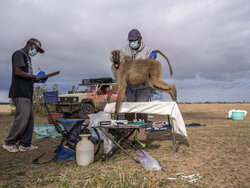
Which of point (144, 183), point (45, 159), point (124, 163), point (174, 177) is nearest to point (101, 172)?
point (124, 163)

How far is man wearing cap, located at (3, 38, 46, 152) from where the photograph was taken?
4.43 meters

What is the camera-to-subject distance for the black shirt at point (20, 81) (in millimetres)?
4426

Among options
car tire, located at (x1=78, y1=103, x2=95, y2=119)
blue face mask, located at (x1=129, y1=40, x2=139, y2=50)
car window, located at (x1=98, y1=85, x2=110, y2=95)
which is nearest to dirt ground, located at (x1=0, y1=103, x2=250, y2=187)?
blue face mask, located at (x1=129, y1=40, x2=139, y2=50)

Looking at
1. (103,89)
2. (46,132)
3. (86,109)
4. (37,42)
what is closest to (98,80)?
(103,89)

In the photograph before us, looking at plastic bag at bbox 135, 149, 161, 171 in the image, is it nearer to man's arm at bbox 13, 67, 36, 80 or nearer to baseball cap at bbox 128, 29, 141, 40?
baseball cap at bbox 128, 29, 141, 40

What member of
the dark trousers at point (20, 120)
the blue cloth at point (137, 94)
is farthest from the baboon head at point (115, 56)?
the dark trousers at point (20, 120)

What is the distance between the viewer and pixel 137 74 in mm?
4004

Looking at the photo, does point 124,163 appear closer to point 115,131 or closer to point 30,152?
point 115,131

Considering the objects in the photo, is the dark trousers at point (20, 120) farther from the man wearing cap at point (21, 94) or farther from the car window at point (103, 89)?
the car window at point (103, 89)

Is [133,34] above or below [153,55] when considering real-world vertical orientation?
A: above

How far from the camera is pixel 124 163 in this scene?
360 cm

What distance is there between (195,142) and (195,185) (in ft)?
10.2

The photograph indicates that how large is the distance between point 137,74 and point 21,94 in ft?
8.53

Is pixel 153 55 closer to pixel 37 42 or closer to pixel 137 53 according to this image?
pixel 137 53
